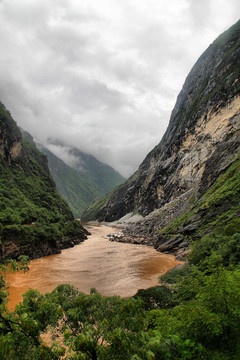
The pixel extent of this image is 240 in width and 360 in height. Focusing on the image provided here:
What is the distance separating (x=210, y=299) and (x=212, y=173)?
38.4 meters

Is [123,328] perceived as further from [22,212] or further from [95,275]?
[22,212]

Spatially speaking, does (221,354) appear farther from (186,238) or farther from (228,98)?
(228,98)

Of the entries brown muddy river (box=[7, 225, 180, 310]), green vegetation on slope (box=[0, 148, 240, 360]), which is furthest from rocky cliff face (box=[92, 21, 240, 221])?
green vegetation on slope (box=[0, 148, 240, 360])

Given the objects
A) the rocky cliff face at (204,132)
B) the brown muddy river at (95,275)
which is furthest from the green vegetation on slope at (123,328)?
the rocky cliff face at (204,132)

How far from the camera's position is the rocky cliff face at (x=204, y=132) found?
43938 millimetres

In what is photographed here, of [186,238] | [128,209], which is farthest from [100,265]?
[128,209]

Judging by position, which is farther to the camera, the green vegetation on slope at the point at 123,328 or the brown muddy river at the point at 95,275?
the brown muddy river at the point at 95,275

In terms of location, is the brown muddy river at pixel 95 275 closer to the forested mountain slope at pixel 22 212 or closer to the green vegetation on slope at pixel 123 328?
the forested mountain slope at pixel 22 212

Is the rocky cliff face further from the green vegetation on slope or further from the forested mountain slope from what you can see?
the green vegetation on slope

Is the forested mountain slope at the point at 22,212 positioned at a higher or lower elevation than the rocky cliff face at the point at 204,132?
lower

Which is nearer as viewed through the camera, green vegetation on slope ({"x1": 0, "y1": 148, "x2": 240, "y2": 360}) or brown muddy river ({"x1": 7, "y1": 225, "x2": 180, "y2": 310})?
green vegetation on slope ({"x1": 0, "y1": 148, "x2": 240, "y2": 360})

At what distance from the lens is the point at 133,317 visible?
5.56 meters

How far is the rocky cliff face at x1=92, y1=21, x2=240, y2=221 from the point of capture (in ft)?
144

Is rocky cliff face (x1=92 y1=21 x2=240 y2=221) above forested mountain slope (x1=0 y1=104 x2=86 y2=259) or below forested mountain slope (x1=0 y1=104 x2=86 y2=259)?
above
